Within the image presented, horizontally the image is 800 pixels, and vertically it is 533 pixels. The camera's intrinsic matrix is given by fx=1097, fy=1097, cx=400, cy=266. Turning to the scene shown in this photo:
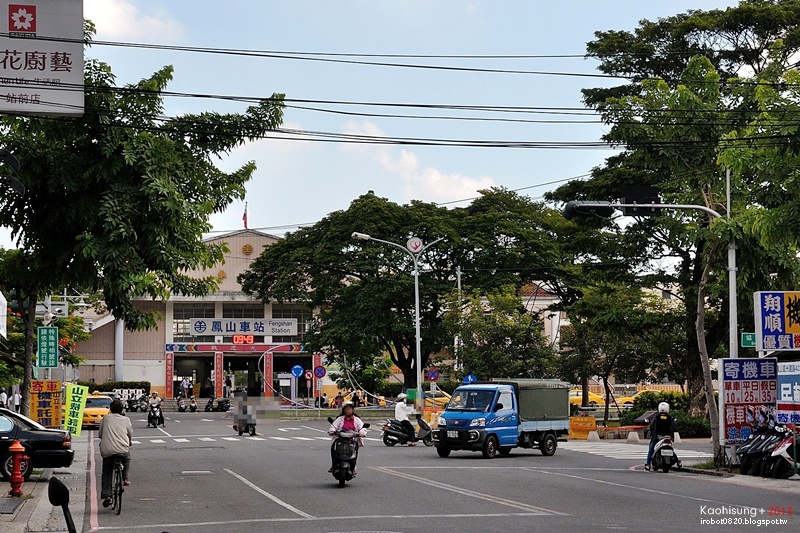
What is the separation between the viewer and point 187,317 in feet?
283

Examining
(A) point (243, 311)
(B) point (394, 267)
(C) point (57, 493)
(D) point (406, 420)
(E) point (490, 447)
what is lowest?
(E) point (490, 447)

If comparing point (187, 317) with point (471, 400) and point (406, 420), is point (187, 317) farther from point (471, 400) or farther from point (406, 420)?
point (471, 400)

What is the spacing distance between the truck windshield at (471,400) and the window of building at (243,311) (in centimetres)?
5534

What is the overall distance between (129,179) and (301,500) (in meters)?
7.44

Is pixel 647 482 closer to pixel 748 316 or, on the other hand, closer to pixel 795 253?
pixel 795 253

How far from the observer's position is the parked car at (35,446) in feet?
74.9

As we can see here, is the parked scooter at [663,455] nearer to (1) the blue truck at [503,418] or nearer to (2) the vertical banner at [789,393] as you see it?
(2) the vertical banner at [789,393]

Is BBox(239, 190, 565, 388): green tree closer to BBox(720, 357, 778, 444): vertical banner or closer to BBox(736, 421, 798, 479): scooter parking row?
BBox(720, 357, 778, 444): vertical banner

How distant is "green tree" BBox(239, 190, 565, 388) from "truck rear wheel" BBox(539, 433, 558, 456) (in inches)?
943

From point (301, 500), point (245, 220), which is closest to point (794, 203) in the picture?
point (301, 500)

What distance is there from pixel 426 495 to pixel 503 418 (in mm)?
12929

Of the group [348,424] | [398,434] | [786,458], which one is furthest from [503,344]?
[348,424]

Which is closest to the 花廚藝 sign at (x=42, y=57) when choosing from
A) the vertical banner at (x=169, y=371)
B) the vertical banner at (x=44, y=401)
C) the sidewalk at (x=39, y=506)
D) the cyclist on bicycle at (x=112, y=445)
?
the cyclist on bicycle at (x=112, y=445)

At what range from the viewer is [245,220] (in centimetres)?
8475
